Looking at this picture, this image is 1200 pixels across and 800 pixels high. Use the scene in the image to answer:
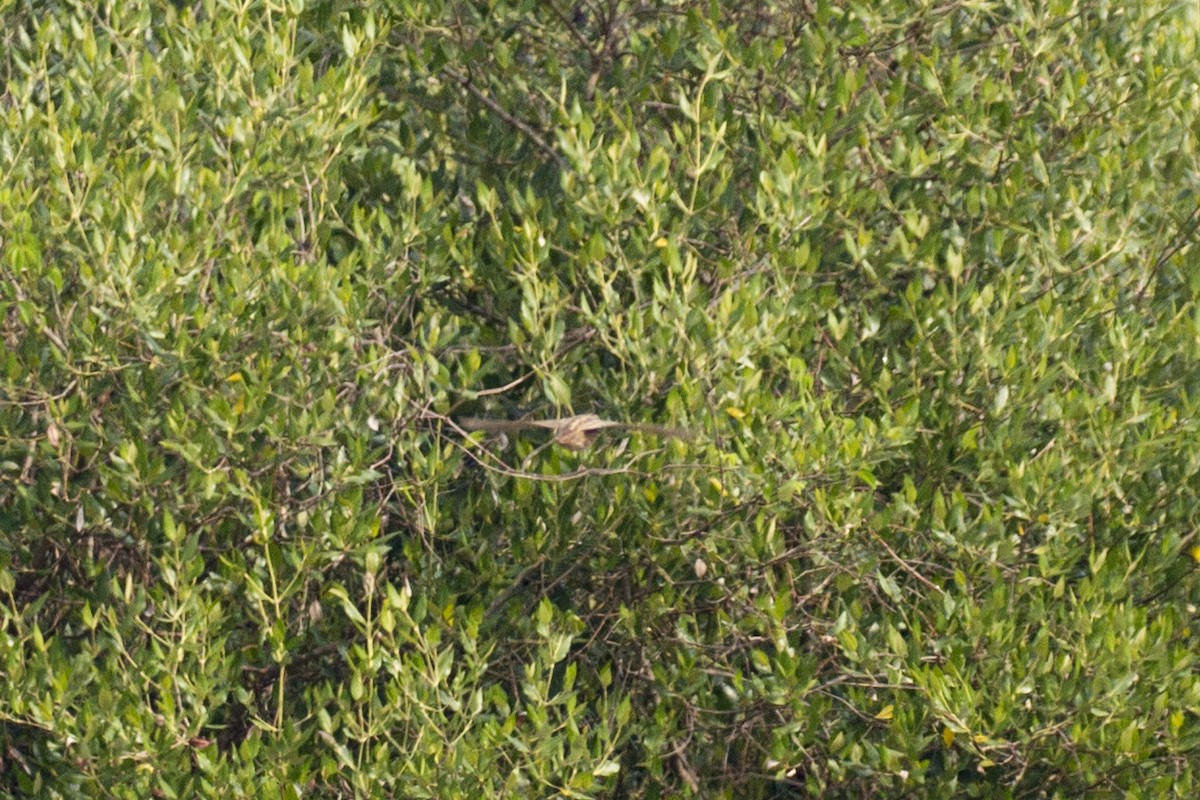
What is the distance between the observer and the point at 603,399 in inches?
214

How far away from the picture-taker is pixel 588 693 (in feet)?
18.2

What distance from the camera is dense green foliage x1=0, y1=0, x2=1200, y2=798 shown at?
16.4ft

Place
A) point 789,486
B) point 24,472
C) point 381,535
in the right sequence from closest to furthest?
point 789,486 → point 24,472 → point 381,535

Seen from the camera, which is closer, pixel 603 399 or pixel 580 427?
pixel 580 427

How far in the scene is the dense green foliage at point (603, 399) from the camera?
16.4ft

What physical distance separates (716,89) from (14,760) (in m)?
3.00

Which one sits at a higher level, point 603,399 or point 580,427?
point 580,427

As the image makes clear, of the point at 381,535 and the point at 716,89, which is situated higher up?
the point at 716,89

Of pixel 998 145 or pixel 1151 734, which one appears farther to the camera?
pixel 998 145

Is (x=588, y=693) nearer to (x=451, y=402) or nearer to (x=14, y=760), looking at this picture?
(x=451, y=402)

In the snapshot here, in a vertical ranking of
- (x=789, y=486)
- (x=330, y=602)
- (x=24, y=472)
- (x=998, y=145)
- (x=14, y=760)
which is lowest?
(x=14, y=760)

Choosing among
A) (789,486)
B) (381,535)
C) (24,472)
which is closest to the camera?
(789,486)

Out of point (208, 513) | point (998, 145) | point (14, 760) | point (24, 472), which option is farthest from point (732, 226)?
point (14, 760)

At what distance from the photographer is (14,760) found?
562 cm
